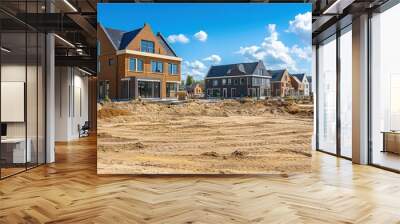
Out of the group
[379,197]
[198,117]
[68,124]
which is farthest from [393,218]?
[68,124]

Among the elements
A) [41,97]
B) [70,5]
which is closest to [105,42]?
[70,5]

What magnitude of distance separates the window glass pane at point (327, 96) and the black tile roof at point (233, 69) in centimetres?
367

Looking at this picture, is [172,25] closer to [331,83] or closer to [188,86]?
[188,86]

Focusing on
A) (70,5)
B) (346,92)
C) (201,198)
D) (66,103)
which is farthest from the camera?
(66,103)

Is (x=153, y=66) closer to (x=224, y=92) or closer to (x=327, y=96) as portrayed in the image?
(x=224, y=92)

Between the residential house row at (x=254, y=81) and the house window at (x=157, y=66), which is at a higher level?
the house window at (x=157, y=66)

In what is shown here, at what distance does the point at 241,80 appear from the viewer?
21.7 ft

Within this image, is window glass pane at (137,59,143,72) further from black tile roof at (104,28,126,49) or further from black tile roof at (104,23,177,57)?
black tile roof at (104,28,126,49)

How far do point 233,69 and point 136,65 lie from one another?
170 centimetres

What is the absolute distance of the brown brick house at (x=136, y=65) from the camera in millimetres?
6477

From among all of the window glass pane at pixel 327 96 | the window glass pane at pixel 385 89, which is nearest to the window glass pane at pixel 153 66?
the window glass pane at pixel 385 89

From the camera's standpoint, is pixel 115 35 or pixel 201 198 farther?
pixel 115 35

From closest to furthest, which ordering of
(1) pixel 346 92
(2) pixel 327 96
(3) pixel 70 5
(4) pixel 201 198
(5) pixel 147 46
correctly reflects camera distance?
(4) pixel 201 198 < (5) pixel 147 46 < (3) pixel 70 5 < (1) pixel 346 92 < (2) pixel 327 96

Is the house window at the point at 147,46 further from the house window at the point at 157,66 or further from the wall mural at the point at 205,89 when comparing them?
the house window at the point at 157,66
